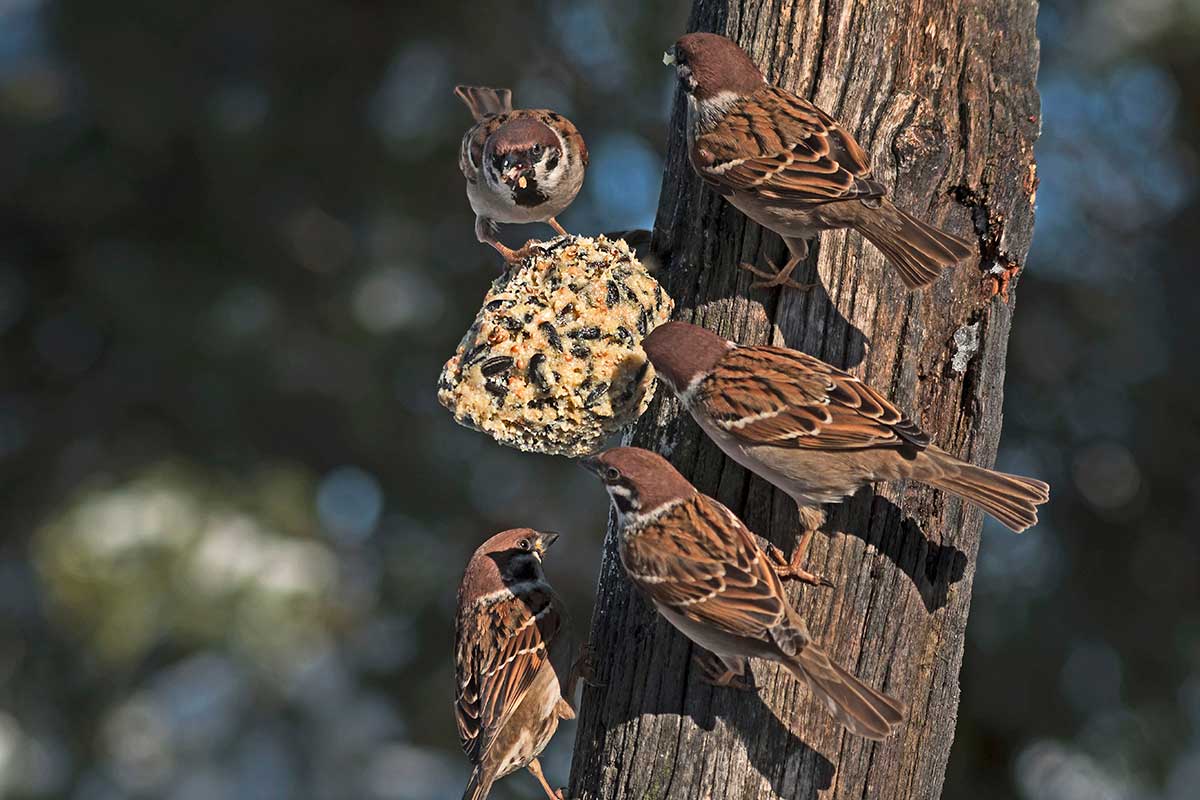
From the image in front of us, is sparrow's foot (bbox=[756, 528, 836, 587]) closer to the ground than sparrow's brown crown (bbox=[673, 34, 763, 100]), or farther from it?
closer to the ground

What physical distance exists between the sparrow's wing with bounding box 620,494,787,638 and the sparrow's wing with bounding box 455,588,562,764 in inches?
23.8

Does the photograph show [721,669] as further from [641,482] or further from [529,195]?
[529,195]

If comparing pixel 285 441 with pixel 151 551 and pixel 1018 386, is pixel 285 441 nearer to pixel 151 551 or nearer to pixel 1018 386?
pixel 151 551

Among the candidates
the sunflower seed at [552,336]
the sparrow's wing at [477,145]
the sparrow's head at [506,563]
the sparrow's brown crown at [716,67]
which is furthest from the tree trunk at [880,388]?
the sparrow's wing at [477,145]

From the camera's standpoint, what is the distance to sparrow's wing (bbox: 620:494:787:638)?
2.70m

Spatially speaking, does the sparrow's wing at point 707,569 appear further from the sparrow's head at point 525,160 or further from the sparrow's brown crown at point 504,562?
the sparrow's head at point 525,160

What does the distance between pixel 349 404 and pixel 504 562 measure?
3.69m

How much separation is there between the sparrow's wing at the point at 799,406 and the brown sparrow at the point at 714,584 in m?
0.19

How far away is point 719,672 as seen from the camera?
2863mm

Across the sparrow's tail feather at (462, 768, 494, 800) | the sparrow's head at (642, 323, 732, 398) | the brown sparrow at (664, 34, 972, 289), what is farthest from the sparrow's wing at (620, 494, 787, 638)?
the sparrow's tail feather at (462, 768, 494, 800)

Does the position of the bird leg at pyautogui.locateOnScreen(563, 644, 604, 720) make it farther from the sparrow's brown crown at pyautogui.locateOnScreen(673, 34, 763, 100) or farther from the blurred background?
the blurred background

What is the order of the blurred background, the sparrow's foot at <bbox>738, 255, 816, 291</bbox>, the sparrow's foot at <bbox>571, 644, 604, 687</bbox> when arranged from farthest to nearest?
the blurred background, the sparrow's foot at <bbox>571, 644, 604, 687</bbox>, the sparrow's foot at <bbox>738, 255, 816, 291</bbox>

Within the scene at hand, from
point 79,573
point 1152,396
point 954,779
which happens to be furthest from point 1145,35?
point 79,573

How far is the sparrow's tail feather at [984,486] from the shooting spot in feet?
9.12
